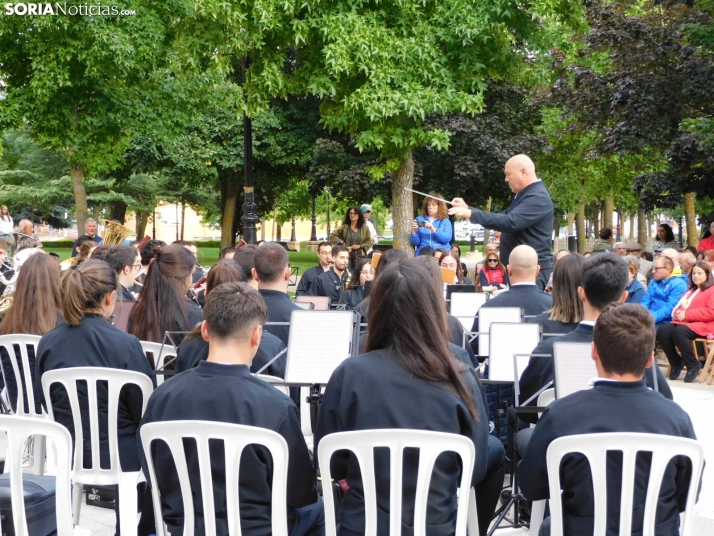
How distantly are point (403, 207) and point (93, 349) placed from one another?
12.8 metres

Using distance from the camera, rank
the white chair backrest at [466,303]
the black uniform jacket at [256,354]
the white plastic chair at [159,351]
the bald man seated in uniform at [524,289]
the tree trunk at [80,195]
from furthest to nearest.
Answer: the tree trunk at [80,195]
the white chair backrest at [466,303]
the bald man seated in uniform at [524,289]
the white plastic chair at [159,351]
the black uniform jacket at [256,354]

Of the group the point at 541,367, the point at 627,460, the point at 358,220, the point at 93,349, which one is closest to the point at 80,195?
the point at 358,220

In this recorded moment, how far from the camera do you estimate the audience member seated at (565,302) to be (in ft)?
17.3

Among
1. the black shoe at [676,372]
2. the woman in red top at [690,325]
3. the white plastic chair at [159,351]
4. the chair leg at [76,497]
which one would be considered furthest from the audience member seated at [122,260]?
the black shoe at [676,372]

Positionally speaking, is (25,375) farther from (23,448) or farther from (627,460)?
(627,460)

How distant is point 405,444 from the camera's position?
2.94 metres

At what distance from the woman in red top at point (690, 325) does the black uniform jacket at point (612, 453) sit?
315 inches

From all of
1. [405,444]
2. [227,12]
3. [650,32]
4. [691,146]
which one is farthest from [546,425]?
[650,32]

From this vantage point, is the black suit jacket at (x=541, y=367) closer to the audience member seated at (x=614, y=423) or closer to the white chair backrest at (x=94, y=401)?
the audience member seated at (x=614, y=423)

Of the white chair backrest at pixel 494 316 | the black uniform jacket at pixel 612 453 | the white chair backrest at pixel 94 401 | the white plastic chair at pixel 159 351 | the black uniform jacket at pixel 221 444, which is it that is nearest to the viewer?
the black uniform jacket at pixel 612 453

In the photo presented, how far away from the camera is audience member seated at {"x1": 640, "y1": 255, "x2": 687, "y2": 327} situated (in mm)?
10953

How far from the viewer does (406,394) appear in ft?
10.5

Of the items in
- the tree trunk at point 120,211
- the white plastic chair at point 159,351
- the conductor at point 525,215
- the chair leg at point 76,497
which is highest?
the tree trunk at point 120,211

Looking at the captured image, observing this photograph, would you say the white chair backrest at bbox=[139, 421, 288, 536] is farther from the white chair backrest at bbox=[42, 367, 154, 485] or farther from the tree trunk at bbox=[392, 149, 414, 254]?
the tree trunk at bbox=[392, 149, 414, 254]
